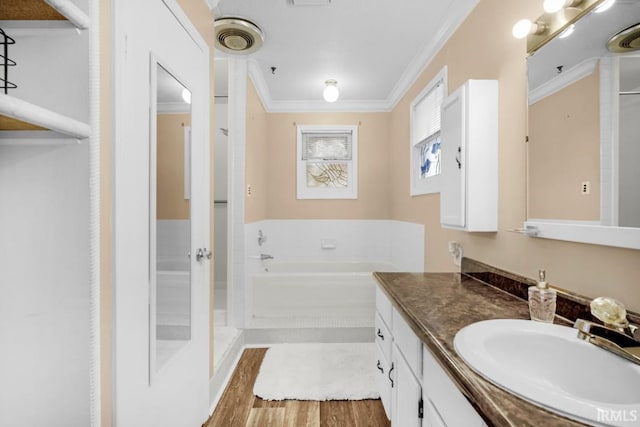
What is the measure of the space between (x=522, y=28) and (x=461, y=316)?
1.26m

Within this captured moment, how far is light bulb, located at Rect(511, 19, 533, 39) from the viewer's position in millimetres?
1277

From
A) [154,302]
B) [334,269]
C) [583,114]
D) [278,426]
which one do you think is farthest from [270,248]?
[583,114]

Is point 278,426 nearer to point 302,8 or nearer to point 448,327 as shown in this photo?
point 448,327

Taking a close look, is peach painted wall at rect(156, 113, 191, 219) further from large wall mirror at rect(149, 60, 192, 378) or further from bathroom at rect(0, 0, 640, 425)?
bathroom at rect(0, 0, 640, 425)

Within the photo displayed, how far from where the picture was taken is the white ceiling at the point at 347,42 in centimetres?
194

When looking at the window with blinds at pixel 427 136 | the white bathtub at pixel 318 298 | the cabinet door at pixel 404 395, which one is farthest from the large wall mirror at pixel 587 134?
the white bathtub at pixel 318 298

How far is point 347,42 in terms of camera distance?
234cm

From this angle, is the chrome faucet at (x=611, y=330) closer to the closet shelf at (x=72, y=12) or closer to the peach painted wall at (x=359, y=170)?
the closet shelf at (x=72, y=12)

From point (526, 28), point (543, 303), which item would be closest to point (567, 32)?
point (526, 28)

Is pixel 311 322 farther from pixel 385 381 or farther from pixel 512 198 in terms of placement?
pixel 512 198

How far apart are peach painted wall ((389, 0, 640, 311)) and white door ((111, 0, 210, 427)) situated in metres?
1.56

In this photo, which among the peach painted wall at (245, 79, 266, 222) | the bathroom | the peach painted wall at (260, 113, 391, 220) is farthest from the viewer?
the peach painted wall at (260, 113, 391, 220)

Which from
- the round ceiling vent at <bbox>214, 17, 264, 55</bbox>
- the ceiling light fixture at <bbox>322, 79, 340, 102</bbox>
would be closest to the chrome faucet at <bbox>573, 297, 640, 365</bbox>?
the round ceiling vent at <bbox>214, 17, 264, 55</bbox>

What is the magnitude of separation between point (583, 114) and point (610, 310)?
643 mm
